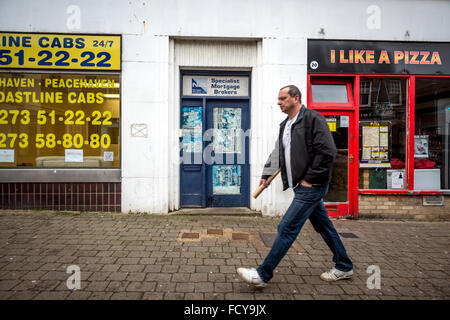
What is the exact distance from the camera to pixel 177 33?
6.06 meters

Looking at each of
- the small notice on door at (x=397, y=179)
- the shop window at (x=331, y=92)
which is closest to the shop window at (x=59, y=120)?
the shop window at (x=331, y=92)

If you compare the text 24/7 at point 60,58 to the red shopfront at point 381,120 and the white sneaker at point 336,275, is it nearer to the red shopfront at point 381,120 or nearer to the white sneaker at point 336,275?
the red shopfront at point 381,120

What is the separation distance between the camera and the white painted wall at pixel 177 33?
5.98 meters

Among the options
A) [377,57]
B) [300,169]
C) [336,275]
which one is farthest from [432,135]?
[300,169]

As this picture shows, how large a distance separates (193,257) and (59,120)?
4458 mm

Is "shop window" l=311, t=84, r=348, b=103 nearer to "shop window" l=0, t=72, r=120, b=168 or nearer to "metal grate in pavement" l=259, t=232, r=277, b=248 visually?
"metal grate in pavement" l=259, t=232, r=277, b=248

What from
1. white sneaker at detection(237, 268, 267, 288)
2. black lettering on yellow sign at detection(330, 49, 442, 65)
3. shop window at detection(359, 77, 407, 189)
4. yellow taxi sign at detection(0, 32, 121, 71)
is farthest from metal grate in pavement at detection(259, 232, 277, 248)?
yellow taxi sign at detection(0, 32, 121, 71)

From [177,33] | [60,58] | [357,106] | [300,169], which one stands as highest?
[177,33]

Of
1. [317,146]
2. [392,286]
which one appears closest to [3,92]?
[317,146]

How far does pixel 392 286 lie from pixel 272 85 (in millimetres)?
4279

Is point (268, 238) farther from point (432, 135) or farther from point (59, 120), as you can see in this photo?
point (59, 120)

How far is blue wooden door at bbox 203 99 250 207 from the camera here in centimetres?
663

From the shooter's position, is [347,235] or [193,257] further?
[347,235]

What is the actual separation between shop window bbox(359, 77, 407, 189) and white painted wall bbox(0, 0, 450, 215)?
110cm
